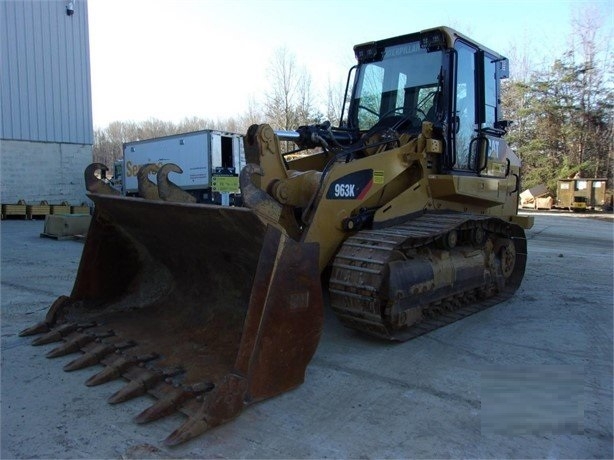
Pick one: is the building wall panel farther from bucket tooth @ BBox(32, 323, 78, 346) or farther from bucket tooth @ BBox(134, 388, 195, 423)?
bucket tooth @ BBox(134, 388, 195, 423)

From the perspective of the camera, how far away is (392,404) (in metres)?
3.31

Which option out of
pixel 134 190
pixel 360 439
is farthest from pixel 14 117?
pixel 360 439

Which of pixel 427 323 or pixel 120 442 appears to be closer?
pixel 120 442

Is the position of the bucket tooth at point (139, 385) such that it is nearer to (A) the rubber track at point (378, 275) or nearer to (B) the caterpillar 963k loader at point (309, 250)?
(B) the caterpillar 963k loader at point (309, 250)

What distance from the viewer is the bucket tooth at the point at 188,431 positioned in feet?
8.93

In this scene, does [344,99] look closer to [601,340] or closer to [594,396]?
[601,340]

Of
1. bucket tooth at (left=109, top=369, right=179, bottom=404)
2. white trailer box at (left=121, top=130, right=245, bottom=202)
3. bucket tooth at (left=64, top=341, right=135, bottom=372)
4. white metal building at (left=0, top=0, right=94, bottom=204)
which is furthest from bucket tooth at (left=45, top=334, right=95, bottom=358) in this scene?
white metal building at (left=0, top=0, right=94, bottom=204)

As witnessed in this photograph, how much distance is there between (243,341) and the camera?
3.10 m

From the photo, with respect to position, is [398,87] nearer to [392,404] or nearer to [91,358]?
[392,404]

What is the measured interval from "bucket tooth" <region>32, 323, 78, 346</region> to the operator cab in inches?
150

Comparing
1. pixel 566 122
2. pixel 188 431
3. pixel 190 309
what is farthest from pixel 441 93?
pixel 566 122

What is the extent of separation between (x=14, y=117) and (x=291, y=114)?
1770 centimetres

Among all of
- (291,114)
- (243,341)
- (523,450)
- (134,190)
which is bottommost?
(523,450)

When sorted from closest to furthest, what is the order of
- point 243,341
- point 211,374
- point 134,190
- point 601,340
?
point 243,341 < point 211,374 < point 601,340 < point 134,190
